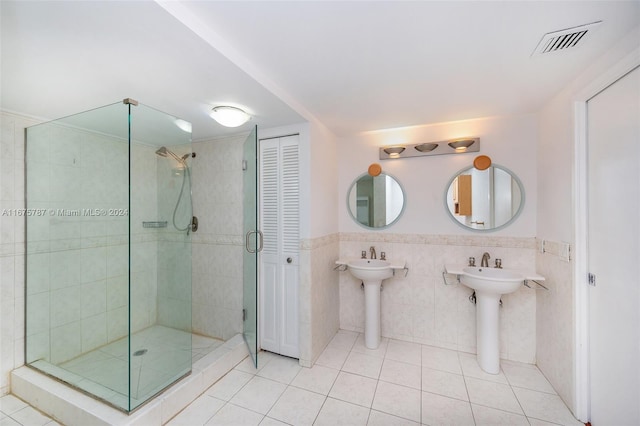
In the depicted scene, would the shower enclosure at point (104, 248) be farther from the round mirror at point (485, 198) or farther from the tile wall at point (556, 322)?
the tile wall at point (556, 322)

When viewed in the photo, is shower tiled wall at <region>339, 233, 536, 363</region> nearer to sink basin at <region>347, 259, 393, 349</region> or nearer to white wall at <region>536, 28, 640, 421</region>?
white wall at <region>536, 28, 640, 421</region>

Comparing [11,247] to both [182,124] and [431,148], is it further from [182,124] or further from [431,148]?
[431,148]

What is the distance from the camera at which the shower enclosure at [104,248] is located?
1942mm

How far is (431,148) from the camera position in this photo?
8.72 feet

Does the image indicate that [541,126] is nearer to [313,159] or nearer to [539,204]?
[539,204]

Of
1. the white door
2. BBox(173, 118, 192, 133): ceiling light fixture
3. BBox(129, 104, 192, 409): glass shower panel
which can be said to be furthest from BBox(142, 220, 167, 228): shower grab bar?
the white door

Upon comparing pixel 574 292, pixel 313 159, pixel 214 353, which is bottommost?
pixel 214 353

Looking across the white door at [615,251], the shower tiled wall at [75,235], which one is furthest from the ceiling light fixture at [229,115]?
the white door at [615,251]

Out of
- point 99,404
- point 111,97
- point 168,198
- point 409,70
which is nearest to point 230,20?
point 409,70

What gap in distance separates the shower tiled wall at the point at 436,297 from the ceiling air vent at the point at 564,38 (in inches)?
64.5

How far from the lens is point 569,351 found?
5.98 feet

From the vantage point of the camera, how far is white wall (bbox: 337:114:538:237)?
7.92 feet

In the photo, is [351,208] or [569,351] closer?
[569,351]

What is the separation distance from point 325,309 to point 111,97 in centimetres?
258
